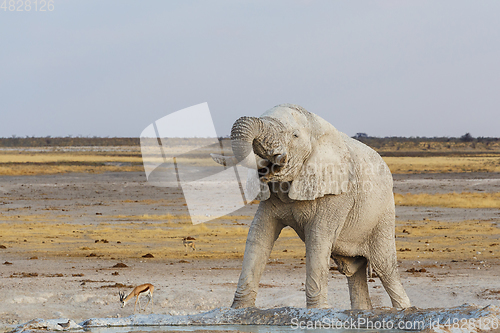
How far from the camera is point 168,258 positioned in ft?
46.2

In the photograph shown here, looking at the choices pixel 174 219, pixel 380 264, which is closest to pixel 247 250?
pixel 380 264

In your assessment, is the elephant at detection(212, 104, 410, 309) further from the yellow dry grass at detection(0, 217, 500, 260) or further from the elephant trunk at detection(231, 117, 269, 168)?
the yellow dry grass at detection(0, 217, 500, 260)

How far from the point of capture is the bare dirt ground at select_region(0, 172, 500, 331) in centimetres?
930

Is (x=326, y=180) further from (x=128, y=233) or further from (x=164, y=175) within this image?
(x=164, y=175)

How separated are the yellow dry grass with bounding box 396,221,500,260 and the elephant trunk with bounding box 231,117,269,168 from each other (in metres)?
9.55

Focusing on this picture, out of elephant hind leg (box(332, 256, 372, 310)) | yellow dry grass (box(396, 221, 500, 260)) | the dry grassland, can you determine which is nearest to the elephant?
elephant hind leg (box(332, 256, 372, 310))

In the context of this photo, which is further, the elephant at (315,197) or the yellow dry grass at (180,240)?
the yellow dry grass at (180,240)

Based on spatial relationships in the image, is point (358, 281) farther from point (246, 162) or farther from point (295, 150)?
point (246, 162)

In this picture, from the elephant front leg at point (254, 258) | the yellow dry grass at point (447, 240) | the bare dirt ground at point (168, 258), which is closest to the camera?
the elephant front leg at point (254, 258)

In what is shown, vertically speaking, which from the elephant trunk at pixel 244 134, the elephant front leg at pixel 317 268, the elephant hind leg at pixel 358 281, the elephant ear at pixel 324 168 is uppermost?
the elephant trunk at pixel 244 134

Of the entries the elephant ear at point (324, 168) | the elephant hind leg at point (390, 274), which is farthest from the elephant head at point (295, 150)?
the elephant hind leg at point (390, 274)

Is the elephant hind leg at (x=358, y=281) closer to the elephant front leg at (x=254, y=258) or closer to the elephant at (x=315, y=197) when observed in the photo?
the elephant at (x=315, y=197)

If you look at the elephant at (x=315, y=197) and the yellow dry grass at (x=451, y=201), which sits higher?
the elephant at (x=315, y=197)

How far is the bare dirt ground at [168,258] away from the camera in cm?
930
